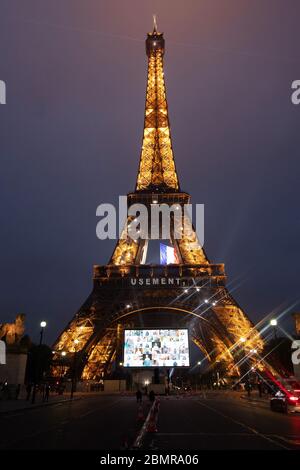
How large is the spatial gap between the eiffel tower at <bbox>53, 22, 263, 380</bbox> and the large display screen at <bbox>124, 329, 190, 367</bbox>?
6.72m

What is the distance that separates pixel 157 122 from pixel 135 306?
103 ft

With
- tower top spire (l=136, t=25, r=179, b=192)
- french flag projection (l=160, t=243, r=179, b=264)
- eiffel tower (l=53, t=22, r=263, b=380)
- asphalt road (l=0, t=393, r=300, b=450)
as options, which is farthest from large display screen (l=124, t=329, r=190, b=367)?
asphalt road (l=0, t=393, r=300, b=450)

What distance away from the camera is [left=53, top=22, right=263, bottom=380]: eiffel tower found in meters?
50.8

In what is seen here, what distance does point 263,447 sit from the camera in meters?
9.57

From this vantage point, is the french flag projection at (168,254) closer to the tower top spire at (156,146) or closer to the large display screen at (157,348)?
the tower top spire at (156,146)

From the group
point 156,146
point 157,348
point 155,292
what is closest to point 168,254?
point 155,292

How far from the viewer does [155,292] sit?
188ft

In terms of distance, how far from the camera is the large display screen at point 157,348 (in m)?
44.2

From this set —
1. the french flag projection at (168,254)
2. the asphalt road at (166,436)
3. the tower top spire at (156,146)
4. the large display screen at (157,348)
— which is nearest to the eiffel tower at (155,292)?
the tower top spire at (156,146)

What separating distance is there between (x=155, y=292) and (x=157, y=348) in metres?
12.7

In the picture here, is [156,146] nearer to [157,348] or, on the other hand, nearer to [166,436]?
[157,348]

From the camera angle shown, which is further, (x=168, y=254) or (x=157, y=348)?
(x=168, y=254)
